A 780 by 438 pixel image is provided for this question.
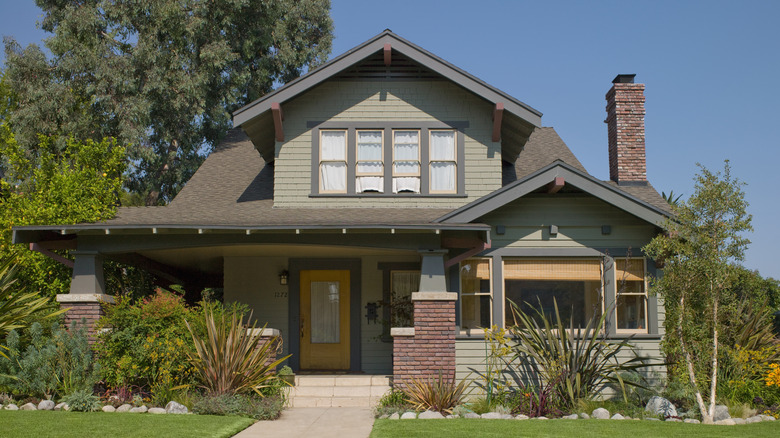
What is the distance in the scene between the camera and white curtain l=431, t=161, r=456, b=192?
14.4m

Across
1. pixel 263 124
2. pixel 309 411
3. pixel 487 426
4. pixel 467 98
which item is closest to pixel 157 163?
pixel 263 124

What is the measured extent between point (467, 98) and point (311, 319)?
5.56 m

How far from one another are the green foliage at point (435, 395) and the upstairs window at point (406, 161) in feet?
13.4

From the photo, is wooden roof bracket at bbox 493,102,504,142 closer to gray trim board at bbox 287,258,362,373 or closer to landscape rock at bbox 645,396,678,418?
gray trim board at bbox 287,258,362,373

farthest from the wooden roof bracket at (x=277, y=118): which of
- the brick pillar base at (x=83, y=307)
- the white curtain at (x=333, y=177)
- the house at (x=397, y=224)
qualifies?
the brick pillar base at (x=83, y=307)

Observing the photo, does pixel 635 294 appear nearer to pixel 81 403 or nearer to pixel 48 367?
pixel 81 403

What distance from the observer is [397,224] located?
1209cm

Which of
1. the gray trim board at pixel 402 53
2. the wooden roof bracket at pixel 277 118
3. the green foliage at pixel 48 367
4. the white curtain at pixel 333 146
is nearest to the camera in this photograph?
the green foliage at pixel 48 367

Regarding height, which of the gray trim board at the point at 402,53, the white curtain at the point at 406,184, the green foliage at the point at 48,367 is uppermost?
the gray trim board at the point at 402,53

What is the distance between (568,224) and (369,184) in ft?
12.7

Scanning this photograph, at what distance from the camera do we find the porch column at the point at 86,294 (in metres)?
12.4

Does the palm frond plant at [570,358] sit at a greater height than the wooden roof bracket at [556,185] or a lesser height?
lesser

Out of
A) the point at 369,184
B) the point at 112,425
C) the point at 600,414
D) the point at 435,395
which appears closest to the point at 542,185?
the point at 369,184

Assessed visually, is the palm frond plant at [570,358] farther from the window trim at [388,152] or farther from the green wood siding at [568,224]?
the window trim at [388,152]
